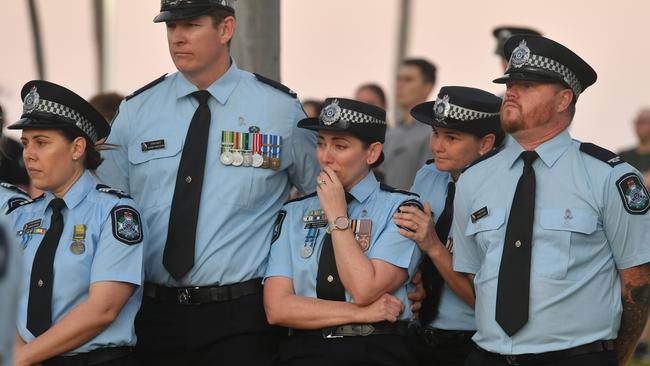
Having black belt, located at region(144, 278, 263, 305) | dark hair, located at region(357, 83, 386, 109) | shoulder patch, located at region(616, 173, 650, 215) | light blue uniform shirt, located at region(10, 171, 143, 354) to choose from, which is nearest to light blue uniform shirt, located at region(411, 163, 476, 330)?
black belt, located at region(144, 278, 263, 305)

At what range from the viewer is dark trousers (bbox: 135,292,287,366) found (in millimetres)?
5102

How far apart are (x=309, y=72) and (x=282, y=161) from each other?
588 cm

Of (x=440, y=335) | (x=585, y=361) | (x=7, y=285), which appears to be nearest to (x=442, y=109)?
(x=440, y=335)

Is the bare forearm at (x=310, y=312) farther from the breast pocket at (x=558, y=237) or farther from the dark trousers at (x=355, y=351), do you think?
the breast pocket at (x=558, y=237)

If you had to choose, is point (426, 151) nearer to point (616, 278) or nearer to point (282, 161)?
point (282, 161)

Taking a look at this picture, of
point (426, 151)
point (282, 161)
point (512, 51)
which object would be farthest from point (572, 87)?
point (426, 151)

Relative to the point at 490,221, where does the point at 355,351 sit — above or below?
below

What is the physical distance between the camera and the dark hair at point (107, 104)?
6.84 meters

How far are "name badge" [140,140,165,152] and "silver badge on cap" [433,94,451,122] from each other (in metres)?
1.16

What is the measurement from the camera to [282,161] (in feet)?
17.5

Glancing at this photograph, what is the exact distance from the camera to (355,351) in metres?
4.84

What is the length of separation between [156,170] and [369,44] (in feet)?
20.9

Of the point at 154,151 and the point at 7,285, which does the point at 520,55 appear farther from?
the point at 7,285

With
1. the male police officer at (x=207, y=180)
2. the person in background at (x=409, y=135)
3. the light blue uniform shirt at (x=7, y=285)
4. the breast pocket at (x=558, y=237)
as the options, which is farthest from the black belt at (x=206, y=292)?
the person in background at (x=409, y=135)
